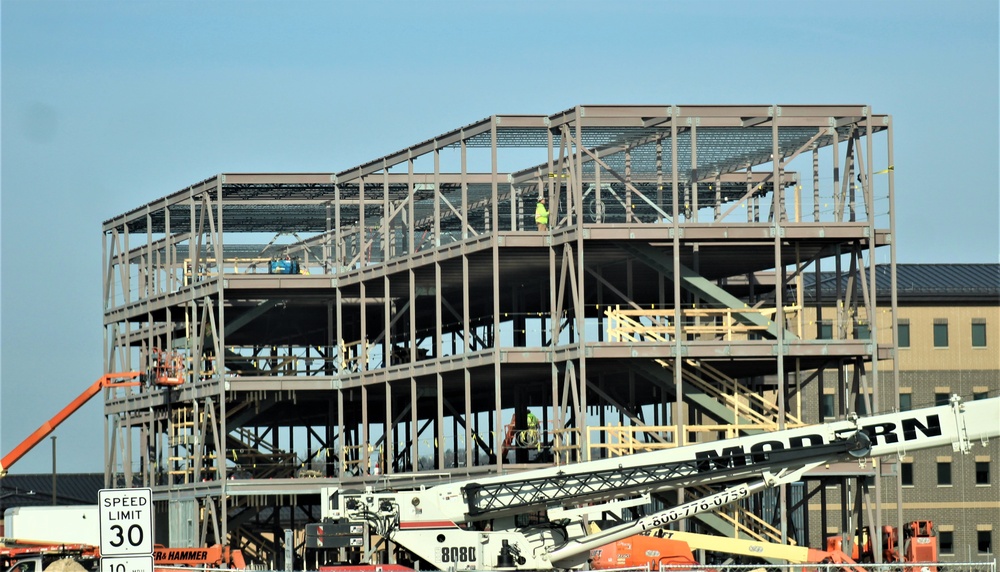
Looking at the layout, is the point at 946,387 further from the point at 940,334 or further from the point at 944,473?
the point at 944,473

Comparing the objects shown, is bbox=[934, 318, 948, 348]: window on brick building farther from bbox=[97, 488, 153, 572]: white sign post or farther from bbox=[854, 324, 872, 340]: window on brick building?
bbox=[97, 488, 153, 572]: white sign post

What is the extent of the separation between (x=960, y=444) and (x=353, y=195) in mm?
28995

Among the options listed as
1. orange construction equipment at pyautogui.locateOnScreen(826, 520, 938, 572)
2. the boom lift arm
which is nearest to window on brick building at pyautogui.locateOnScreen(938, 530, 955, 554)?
orange construction equipment at pyautogui.locateOnScreen(826, 520, 938, 572)

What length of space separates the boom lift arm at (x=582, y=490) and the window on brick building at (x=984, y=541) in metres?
51.6

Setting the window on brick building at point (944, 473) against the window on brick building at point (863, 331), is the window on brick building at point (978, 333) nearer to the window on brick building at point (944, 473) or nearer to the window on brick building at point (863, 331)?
the window on brick building at point (944, 473)

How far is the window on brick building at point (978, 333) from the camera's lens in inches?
3465

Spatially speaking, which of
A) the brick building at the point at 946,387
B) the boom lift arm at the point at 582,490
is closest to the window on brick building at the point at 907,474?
the brick building at the point at 946,387

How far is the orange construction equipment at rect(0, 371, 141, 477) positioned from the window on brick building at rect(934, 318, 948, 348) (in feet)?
137

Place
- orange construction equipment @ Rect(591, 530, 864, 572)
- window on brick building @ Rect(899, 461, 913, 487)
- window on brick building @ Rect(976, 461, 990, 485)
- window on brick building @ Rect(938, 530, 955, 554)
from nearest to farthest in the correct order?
orange construction equipment @ Rect(591, 530, 864, 572), window on brick building @ Rect(938, 530, 955, 554), window on brick building @ Rect(899, 461, 913, 487), window on brick building @ Rect(976, 461, 990, 485)

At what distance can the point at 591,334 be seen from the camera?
163 ft

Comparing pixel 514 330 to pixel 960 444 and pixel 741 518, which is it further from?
pixel 960 444

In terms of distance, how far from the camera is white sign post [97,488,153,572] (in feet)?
63.9

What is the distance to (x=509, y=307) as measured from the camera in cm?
6431

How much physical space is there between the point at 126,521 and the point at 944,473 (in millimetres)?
73526
